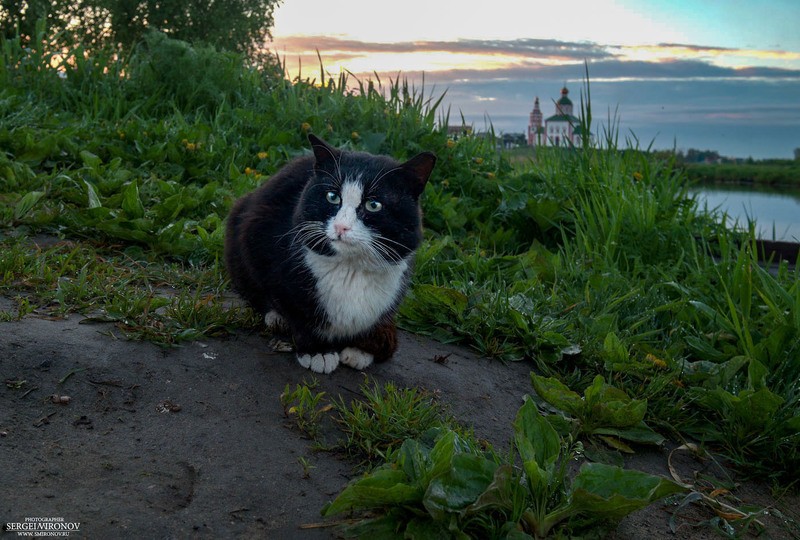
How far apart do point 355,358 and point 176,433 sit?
875mm

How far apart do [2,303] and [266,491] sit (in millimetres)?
1848

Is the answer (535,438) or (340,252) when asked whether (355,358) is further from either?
(535,438)

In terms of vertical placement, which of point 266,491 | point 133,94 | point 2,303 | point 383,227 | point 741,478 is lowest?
point 741,478

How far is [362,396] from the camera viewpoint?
123 inches

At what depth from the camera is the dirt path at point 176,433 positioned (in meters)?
2.28

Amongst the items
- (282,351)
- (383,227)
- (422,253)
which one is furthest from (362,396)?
(422,253)

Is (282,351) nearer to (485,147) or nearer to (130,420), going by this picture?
(130,420)

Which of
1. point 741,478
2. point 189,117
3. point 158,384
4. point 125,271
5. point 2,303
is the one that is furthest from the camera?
point 189,117

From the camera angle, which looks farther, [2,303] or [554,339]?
[554,339]

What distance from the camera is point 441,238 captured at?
17.1 feet

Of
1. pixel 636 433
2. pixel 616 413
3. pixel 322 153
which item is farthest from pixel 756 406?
pixel 322 153

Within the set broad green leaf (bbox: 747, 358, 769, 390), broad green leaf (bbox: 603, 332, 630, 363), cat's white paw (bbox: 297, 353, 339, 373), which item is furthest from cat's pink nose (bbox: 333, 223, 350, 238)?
broad green leaf (bbox: 747, 358, 769, 390)

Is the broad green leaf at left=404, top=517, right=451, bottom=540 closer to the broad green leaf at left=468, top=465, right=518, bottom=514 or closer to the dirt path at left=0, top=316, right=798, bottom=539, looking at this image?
the broad green leaf at left=468, top=465, right=518, bottom=514

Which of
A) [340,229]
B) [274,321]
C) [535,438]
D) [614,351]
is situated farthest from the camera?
[614,351]
